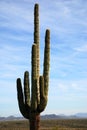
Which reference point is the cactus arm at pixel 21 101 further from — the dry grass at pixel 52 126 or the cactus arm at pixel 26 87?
the dry grass at pixel 52 126

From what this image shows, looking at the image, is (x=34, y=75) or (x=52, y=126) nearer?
(x=34, y=75)

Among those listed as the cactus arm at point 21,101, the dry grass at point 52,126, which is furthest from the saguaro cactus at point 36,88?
the dry grass at point 52,126

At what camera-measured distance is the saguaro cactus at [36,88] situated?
1440cm

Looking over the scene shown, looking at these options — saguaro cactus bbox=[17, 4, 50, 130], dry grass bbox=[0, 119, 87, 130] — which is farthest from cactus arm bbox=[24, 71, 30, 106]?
dry grass bbox=[0, 119, 87, 130]

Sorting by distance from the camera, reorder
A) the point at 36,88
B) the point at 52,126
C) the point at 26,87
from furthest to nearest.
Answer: the point at 52,126, the point at 26,87, the point at 36,88

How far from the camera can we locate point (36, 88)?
14.3 m

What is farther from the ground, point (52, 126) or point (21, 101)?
point (52, 126)

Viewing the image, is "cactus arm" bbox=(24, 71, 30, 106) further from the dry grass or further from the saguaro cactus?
the dry grass

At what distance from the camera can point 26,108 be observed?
15188mm

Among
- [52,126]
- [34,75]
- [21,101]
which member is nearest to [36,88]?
[34,75]

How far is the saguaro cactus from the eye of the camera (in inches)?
567

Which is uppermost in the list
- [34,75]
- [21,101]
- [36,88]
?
[34,75]

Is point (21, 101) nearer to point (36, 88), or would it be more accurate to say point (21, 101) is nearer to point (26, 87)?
point (26, 87)

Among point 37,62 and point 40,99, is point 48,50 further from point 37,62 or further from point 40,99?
point 40,99
